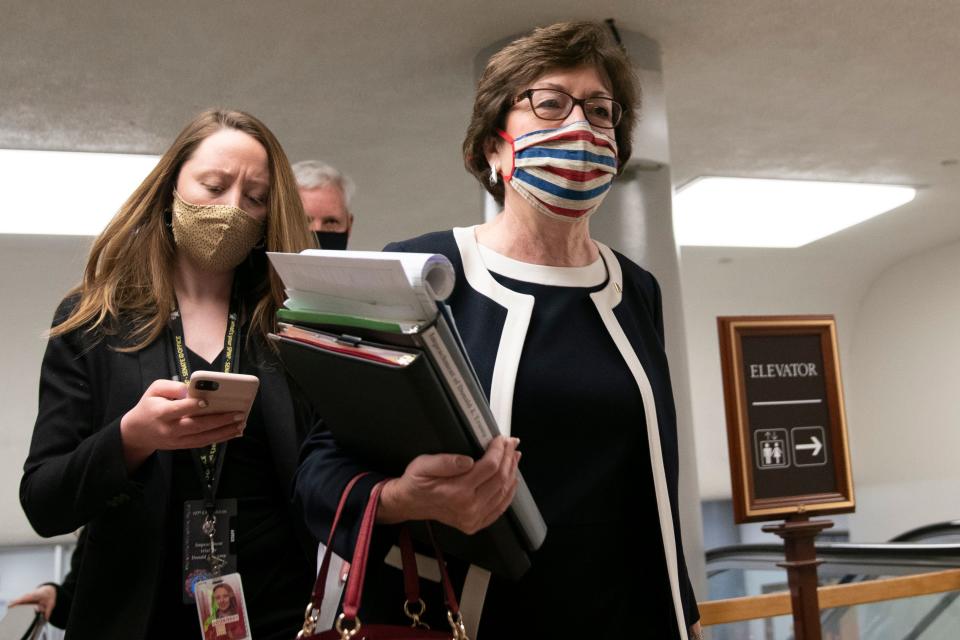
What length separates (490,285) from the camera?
1.63 metres

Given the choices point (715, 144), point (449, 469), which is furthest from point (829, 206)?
point (449, 469)

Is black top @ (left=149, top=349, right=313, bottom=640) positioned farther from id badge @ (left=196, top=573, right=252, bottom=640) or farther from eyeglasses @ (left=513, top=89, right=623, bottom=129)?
eyeglasses @ (left=513, top=89, right=623, bottom=129)

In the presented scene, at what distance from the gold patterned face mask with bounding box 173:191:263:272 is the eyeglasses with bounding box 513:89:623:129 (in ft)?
1.87

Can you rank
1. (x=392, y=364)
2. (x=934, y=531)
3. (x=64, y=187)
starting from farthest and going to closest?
(x=934, y=531)
(x=64, y=187)
(x=392, y=364)

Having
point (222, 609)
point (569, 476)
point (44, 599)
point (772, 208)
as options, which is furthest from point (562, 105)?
point (772, 208)

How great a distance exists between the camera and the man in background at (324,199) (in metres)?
3.47

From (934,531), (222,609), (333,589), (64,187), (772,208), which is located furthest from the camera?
(772,208)

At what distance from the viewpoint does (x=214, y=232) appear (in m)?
1.87

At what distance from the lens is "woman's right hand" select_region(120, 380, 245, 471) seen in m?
1.55

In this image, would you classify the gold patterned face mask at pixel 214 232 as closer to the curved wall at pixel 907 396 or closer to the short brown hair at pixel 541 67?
the short brown hair at pixel 541 67

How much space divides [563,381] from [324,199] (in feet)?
6.96

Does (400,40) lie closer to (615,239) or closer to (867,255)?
(615,239)

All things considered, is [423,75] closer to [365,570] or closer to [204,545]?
[204,545]

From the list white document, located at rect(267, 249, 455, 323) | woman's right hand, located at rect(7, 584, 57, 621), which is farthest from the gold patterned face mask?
woman's right hand, located at rect(7, 584, 57, 621)
